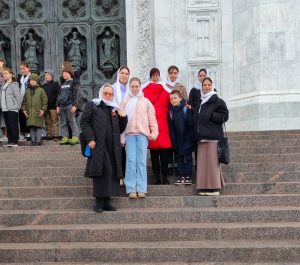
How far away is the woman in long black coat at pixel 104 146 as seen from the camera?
27.0 ft

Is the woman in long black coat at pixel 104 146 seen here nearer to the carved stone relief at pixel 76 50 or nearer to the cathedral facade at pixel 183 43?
the cathedral facade at pixel 183 43

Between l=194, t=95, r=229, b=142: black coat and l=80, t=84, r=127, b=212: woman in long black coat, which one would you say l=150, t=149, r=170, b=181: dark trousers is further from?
l=80, t=84, r=127, b=212: woman in long black coat

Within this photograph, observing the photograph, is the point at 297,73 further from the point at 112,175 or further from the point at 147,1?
the point at 112,175

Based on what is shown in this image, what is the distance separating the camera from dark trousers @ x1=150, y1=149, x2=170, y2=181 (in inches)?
368

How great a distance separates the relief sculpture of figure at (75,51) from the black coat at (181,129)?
7993 millimetres

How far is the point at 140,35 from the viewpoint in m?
16.2

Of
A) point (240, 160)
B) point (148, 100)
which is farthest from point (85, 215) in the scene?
point (240, 160)

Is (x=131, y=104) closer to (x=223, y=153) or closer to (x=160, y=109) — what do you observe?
(x=160, y=109)

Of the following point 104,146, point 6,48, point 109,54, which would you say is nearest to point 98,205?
point 104,146

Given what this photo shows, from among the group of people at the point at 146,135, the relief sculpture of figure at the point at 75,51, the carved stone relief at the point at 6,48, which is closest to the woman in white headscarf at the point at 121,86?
the group of people at the point at 146,135

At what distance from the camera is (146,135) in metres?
8.88

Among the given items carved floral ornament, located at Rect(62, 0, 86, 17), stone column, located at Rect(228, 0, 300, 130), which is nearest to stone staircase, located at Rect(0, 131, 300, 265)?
stone column, located at Rect(228, 0, 300, 130)

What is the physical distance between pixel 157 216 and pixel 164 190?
3.40ft

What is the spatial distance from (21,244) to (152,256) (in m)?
1.62
